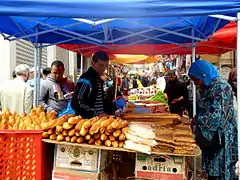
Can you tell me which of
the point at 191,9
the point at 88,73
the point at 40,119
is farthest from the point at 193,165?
the point at 191,9

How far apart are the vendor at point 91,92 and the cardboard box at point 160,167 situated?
1.12 metres

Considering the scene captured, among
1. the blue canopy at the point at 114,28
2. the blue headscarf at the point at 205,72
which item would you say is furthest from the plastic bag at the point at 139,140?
the blue canopy at the point at 114,28

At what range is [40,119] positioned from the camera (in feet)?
11.4

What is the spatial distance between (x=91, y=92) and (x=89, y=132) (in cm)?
117

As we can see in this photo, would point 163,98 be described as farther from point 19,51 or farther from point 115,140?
point 115,140

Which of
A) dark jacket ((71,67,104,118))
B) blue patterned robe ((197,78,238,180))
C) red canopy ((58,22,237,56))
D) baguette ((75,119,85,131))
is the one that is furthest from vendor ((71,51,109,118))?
red canopy ((58,22,237,56))

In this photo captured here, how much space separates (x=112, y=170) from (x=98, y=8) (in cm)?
165

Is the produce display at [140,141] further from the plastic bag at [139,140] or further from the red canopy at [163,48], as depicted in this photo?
the red canopy at [163,48]

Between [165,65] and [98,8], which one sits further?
[165,65]

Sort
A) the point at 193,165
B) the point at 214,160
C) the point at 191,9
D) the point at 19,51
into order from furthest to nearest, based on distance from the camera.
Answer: the point at 19,51 < the point at 193,165 < the point at 214,160 < the point at 191,9

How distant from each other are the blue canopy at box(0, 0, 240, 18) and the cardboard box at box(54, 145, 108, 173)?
3.95 ft

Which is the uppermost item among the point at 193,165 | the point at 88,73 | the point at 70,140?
the point at 88,73

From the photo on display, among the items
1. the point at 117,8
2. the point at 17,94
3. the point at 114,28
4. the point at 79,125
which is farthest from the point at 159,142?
the point at 17,94

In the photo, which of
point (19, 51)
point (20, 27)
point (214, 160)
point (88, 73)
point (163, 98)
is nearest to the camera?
point (214, 160)
